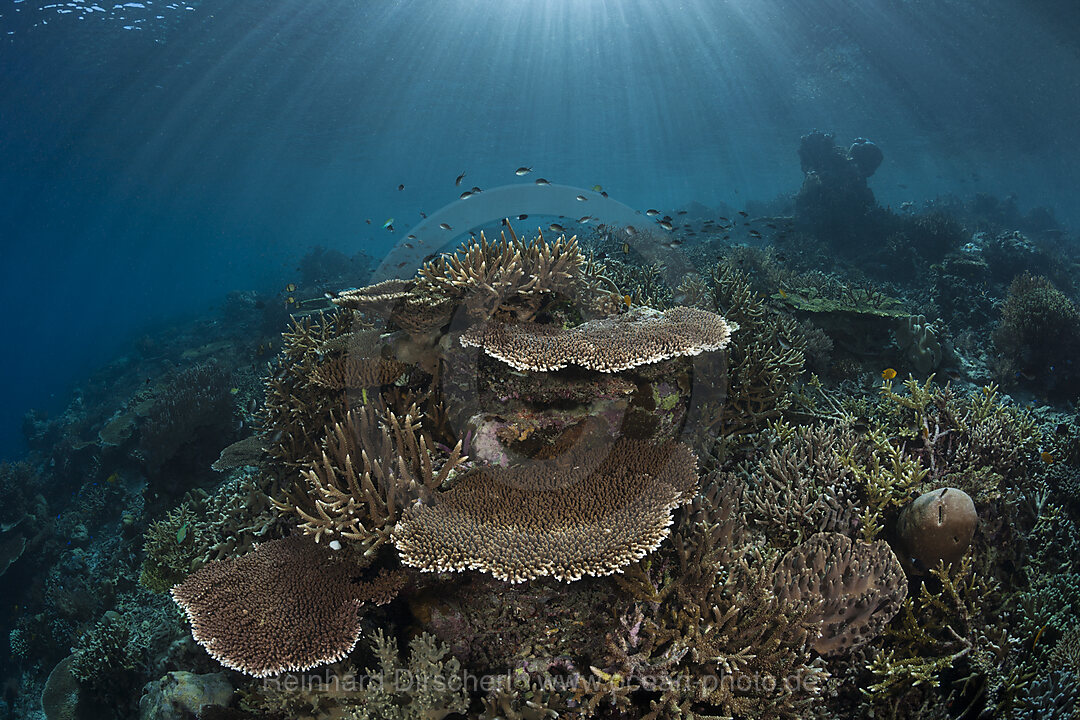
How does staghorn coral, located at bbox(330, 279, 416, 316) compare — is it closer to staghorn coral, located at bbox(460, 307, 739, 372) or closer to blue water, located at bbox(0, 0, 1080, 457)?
staghorn coral, located at bbox(460, 307, 739, 372)

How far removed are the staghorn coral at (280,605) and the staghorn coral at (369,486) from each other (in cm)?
26

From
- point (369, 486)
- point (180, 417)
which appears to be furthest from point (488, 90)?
point (369, 486)

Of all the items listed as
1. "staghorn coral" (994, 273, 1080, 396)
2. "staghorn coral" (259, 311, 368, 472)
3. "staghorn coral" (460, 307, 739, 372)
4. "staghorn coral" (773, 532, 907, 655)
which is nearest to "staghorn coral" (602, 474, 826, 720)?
"staghorn coral" (773, 532, 907, 655)

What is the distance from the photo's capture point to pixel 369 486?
129 inches

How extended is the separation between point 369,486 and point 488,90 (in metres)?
43.9

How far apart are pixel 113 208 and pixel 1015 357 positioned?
286 ft

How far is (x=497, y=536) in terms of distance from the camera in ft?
9.64

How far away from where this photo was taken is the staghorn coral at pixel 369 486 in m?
3.26

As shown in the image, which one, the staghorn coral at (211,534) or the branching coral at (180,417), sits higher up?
the staghorn coral at (211,534)

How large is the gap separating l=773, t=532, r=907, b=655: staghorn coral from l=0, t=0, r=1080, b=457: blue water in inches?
1263

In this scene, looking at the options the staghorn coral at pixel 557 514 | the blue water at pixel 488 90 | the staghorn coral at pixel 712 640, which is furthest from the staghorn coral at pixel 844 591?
the blue water at pixel 488 90

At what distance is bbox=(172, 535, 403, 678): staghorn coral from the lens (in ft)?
9.52

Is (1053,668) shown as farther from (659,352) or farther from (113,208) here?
(113,208)

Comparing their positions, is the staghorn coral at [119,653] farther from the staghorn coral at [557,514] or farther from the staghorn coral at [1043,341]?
the staghorn coral at [1043,341]
